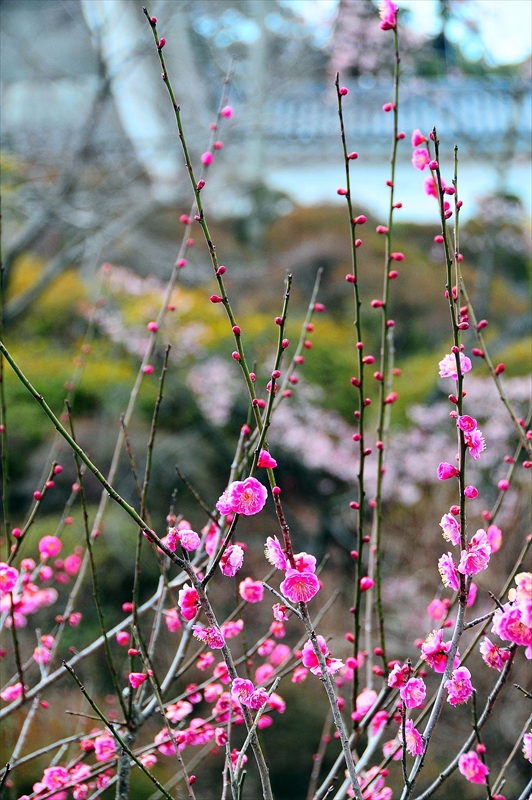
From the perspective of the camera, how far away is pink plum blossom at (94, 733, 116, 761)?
1381 millimetres

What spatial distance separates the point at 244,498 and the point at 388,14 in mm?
947

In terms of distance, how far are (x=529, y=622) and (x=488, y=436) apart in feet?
14.5

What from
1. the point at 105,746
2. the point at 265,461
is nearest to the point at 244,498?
the point at 265,461

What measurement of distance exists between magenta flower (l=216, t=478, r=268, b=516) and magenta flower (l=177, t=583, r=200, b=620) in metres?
0.18

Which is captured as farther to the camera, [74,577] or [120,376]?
[120,376]

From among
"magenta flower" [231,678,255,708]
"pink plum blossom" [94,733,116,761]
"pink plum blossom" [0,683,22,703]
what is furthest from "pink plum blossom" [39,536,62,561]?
"magenta flower" [231,678,255,708]

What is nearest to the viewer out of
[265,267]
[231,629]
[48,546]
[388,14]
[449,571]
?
[449,571]

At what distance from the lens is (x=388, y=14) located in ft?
4.27

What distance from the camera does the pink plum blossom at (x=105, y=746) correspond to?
4.53 ft

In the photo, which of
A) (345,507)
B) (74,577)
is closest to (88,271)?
(345,507)

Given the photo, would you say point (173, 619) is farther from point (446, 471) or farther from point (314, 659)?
point (446, 471)

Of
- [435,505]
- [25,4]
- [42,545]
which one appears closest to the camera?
[42,545]

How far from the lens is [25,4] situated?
10.5 meters

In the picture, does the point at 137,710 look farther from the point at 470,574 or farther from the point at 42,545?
the point at 470,574
